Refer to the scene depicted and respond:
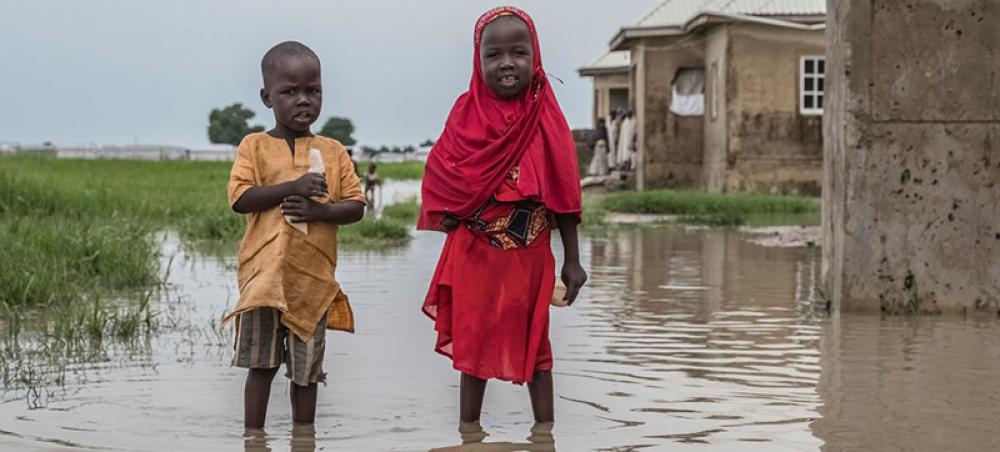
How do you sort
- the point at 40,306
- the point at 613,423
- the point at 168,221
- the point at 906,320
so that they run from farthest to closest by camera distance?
the point at 168,221 → the point at 40,306 → the point at 906,320 → the point at 613,423

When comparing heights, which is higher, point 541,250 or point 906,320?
point 541,250

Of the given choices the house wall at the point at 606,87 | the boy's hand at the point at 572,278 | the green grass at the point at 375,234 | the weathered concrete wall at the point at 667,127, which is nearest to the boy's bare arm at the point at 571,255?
the boy's hand at the point at 572,278

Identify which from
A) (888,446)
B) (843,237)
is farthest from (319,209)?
(843,237)

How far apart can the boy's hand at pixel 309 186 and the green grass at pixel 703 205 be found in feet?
47.3

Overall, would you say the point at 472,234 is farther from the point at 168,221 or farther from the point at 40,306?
the point at 168,221

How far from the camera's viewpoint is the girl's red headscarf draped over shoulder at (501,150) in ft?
16.5

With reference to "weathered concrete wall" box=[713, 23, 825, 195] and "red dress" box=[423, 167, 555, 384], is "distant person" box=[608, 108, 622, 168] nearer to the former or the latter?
"weathered concrete wall" box=[713, 23, 825, 195]

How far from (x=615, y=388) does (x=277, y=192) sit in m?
1.89

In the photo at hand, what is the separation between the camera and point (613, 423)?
5.44m

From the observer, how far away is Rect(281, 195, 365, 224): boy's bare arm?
16.1 ft

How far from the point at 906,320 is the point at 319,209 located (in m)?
4.13

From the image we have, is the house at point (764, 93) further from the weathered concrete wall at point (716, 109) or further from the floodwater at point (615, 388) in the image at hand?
the floodwater at point (615, 388)

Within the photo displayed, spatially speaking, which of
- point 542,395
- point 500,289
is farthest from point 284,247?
point 542,395

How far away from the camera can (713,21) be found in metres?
25.0
